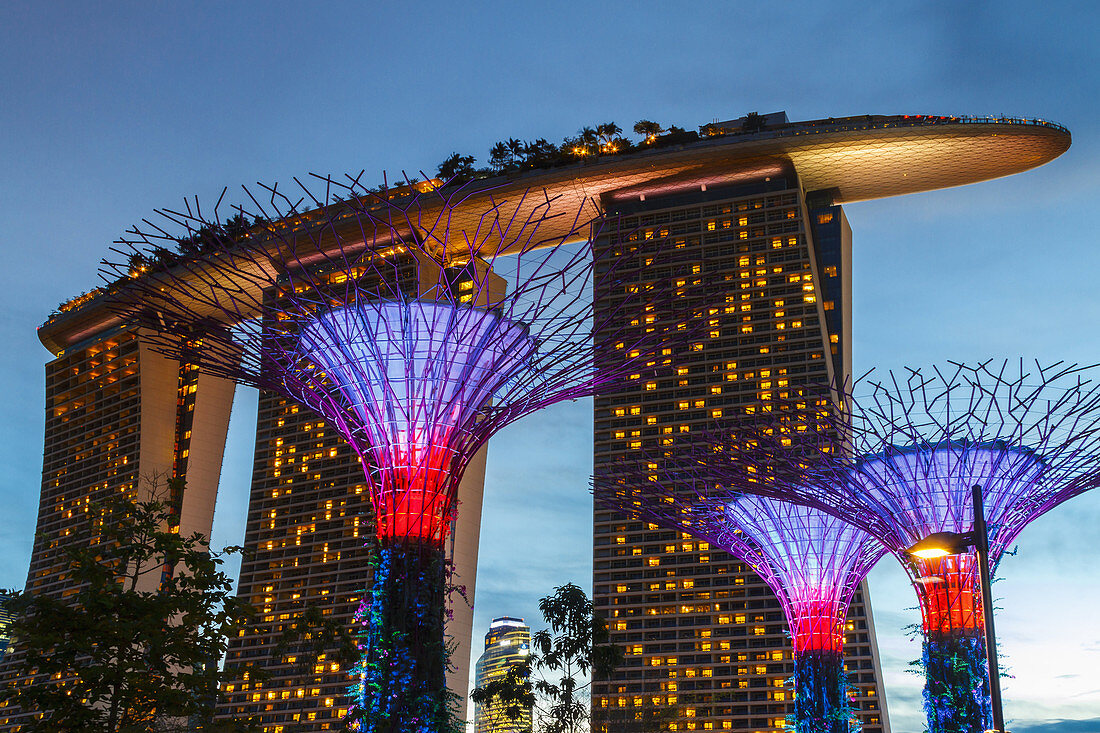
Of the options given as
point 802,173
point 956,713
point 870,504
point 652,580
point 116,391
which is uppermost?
point 802,173

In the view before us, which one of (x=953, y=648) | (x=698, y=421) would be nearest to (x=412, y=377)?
(x=953, y=648)

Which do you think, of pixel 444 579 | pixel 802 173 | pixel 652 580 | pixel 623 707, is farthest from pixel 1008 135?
pixel 444 579

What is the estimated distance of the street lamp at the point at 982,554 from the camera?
40.0ft

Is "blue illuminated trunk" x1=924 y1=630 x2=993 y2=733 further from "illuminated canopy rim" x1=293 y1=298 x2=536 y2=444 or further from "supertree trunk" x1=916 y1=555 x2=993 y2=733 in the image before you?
"illuminated canopy rim" x1=293 y1=298 x2=536 y2=444

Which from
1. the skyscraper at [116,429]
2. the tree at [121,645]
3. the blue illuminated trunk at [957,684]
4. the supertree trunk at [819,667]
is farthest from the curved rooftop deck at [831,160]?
the tree at [121,645]

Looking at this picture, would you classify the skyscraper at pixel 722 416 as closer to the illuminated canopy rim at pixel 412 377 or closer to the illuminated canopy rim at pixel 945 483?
the illuminated canopy rim at pixel 945 483

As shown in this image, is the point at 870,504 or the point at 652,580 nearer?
the point at 870,504

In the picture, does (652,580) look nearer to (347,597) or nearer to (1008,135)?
(347,597)

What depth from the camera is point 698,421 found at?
237 ft

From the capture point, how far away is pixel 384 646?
62.5 ft

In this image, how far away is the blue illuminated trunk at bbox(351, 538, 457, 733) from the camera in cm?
1864

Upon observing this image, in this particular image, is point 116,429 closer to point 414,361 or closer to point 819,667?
point 819,667

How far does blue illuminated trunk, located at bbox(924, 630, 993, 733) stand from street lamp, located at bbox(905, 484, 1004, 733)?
46.6 feet

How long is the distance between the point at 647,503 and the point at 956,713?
10833 mm
